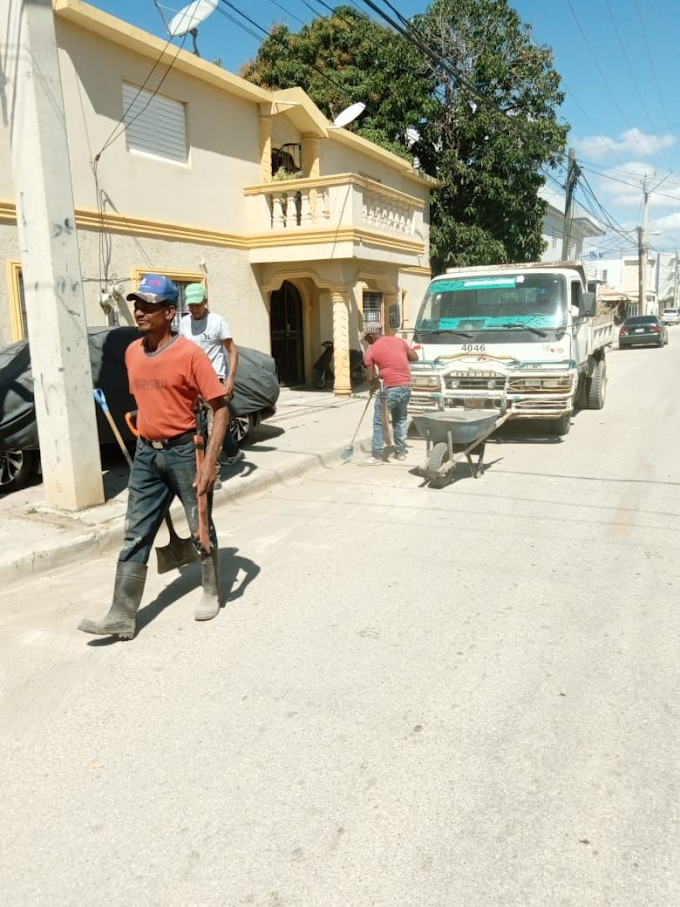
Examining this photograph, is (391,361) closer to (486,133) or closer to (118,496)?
(118,496)

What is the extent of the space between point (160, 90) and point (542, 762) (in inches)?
461

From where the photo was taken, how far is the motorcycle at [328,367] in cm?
1677

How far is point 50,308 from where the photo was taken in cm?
607

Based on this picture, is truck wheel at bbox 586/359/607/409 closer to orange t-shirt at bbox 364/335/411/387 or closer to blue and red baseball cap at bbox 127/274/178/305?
orange t-shirt at bbox 364/335/411/387

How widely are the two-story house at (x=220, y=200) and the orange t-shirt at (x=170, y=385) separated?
6.34 metres

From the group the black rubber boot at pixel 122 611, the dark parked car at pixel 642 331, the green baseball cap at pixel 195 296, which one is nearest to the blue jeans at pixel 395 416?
the green baseball cap at pixel 195 296

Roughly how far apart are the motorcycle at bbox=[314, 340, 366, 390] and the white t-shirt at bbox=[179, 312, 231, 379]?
30.8 feet

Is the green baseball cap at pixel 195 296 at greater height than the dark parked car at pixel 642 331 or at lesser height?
greater

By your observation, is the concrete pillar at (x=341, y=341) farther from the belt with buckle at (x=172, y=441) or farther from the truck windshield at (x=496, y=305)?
the belt with buckle at (x=172, y=441)

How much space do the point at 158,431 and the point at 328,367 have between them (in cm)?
1278

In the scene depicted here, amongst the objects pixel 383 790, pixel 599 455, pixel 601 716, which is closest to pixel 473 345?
pixel 599 455

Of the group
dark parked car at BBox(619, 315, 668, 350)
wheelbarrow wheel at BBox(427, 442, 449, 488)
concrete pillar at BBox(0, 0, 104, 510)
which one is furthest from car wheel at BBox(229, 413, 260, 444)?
dark parked car at BBox(619, 315, 668, 350)

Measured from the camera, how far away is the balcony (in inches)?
542

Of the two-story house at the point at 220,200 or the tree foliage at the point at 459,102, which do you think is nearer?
the two-story house at the point at 220,200
